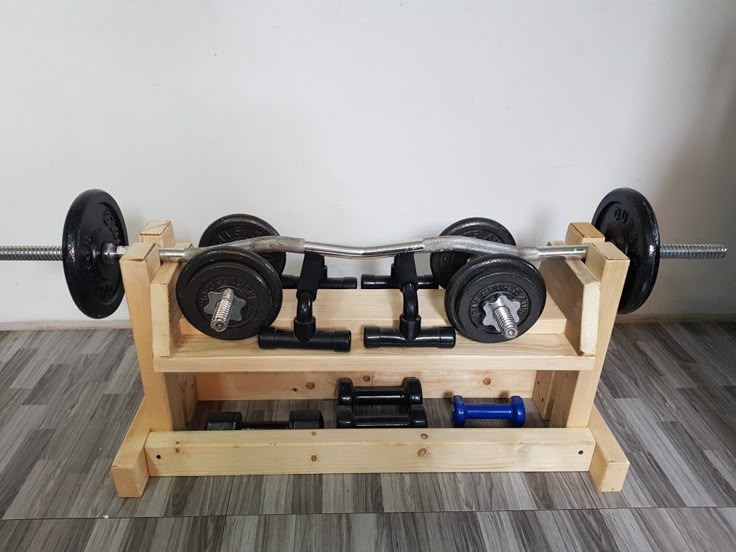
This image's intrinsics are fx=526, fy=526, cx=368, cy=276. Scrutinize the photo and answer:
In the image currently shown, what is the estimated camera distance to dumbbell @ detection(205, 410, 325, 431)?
118 centimetres

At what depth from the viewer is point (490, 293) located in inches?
39.4

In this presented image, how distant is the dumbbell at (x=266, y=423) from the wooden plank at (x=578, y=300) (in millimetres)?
582

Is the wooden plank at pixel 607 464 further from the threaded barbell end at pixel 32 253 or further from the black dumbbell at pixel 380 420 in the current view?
the threaded barbell end at pixel 32 253

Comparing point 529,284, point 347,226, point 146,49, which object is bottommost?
point 347,226

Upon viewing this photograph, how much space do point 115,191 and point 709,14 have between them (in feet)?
5.26

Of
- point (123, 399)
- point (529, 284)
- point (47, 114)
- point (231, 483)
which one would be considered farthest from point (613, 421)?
point (47, 114)

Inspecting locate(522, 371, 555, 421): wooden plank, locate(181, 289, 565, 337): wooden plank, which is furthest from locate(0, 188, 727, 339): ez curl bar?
locate(522, 371, 555, 421): wooden plank

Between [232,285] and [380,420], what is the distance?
1.53 feet

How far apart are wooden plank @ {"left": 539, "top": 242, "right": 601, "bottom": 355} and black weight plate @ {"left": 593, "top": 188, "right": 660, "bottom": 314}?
0.34ft

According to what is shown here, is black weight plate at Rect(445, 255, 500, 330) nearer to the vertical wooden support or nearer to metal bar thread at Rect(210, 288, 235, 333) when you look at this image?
the vertical wooden support

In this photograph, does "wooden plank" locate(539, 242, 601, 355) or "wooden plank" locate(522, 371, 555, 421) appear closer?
"wooden plank" locate(539, 242, 601, 355)

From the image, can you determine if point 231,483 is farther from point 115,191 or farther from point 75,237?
point 115,191

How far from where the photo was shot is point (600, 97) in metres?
1.39

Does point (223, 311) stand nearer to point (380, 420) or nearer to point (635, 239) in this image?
point (380, 420)
